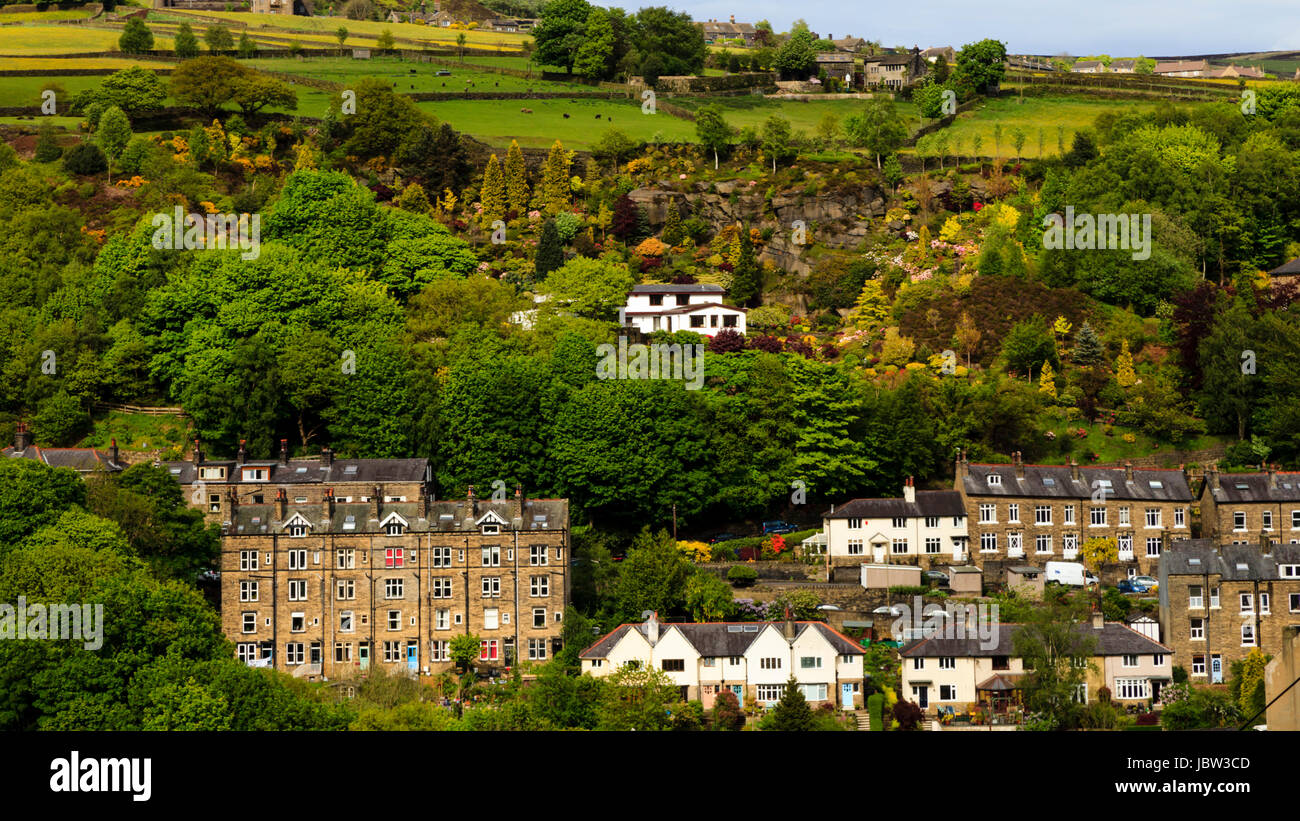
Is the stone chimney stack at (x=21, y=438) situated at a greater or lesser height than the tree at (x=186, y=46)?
lesser

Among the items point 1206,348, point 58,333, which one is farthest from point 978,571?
point 58,333

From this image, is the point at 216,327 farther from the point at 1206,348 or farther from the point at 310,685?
the point at 1206,348

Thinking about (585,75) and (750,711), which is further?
(585,75)

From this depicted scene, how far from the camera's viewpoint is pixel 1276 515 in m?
71.9

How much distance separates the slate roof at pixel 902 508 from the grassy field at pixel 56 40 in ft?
311

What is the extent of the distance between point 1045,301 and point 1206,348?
11.7 meters

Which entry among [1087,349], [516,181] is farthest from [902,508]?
[516,181]

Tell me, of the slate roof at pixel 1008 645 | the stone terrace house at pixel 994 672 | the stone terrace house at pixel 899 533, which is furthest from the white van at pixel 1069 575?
the stone terrace house at pixel 994 672

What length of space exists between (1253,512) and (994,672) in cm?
1805

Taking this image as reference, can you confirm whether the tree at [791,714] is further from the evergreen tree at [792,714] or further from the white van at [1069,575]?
the white van at [1069,575]

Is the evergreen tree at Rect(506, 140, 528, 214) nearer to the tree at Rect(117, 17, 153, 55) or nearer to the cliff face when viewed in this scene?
the cliff face

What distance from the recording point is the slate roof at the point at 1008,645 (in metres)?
60.6

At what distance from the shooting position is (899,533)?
72.7 m

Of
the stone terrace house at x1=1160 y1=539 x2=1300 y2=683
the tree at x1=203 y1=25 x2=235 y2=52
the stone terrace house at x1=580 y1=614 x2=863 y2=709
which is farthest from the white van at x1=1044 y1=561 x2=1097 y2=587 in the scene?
the tree at x1=203 y1=25 x2=235 y2=52
